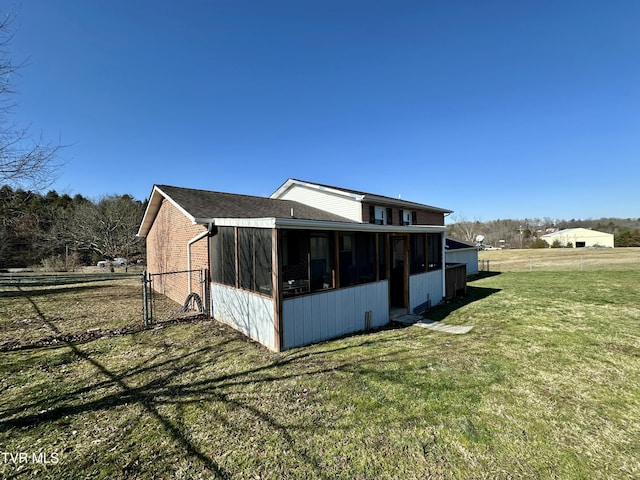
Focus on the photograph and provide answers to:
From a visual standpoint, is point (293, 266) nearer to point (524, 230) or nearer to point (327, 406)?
point (327, 406)

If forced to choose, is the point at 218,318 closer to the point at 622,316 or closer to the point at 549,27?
the point at 622,316

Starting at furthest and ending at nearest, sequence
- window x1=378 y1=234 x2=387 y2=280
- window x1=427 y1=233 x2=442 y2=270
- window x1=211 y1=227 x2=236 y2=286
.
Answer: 1. window x1=427 y1=233 x2=442 y2=270
2. window x1=378 y1=234 x2=387 y2=280
3. window x1=211 y1=227 x2=236 y2=286

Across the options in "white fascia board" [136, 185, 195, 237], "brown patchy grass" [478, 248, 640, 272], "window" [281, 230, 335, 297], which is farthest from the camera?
"brown patchy grass" [478, 248, 640, 272]

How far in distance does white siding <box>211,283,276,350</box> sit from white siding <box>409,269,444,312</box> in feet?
18.3

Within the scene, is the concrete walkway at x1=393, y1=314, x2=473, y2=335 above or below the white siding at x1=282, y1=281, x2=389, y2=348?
below

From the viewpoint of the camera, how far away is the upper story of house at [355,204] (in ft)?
49.0

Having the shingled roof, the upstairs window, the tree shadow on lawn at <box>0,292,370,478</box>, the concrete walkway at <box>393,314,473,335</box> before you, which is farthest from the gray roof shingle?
the tree shadow on lawn at <box>0,292,370,478</box>

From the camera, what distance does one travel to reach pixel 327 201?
53.8 ft

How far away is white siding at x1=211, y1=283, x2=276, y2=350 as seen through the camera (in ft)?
20.1

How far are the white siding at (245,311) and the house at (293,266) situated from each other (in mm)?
24

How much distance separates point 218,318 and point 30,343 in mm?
4191

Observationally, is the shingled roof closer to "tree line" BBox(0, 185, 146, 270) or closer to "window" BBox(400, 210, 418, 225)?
"window" BBox(400, 210, 418, 225)

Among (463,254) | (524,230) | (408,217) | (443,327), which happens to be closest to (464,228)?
(524,230)

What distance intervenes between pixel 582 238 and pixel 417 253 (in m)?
73.1
